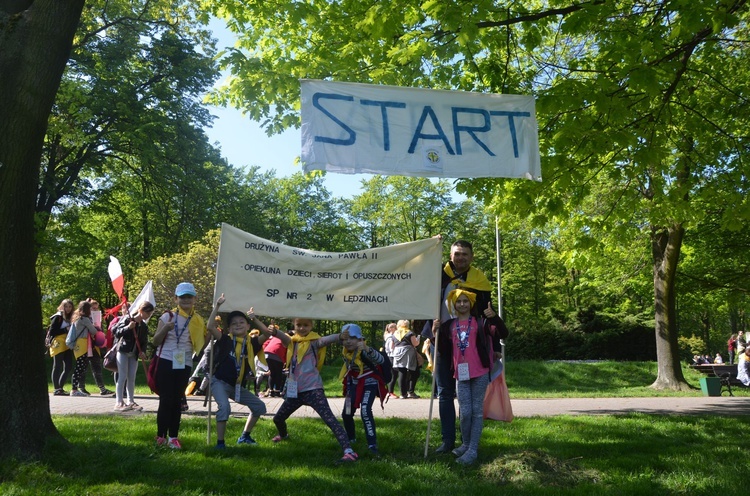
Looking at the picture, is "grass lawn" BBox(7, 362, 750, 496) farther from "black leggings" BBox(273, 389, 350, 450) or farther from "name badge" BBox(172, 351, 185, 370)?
"name badge" BBox(172, 351, 185, 370)

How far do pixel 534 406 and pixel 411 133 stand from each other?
9.24 m

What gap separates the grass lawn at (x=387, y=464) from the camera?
18.7 ft

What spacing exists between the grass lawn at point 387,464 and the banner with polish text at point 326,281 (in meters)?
1.62

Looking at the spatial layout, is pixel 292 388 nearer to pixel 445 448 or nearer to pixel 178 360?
pixel 178 360

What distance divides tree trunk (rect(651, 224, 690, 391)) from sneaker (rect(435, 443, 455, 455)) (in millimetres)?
13455

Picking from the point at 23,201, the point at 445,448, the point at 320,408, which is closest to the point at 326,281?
the point at 320,408

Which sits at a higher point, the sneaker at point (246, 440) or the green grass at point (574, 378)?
the green grass at point (574, 378)

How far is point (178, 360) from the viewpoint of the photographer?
24.4 ft

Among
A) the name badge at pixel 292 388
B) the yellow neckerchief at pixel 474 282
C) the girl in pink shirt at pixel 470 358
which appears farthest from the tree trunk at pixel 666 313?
the name badge at pixel 292 388

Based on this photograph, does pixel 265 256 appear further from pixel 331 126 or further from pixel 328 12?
pixel 328 12

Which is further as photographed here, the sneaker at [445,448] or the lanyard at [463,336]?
the sneaker at [445,448]

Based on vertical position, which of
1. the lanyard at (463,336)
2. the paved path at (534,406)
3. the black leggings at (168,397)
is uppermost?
the lanyard at (463,336)

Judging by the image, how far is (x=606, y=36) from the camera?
8367 mm

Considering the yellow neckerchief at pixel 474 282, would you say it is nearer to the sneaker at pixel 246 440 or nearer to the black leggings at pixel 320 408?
the black leggings at pixel 320 408
